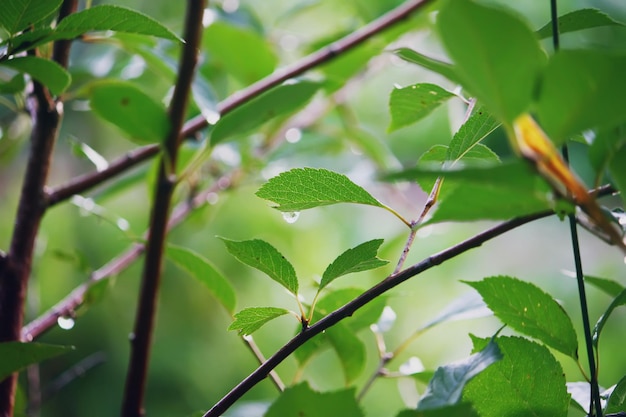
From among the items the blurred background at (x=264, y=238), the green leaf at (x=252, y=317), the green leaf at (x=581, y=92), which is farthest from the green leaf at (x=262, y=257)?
the blurred background at (x=264, y=238)

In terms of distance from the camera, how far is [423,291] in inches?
36.7

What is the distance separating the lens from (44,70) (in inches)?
11.0

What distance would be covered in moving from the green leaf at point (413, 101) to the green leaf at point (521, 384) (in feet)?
0.36

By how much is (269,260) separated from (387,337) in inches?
28.0

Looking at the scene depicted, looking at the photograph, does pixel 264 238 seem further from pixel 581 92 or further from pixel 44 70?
pixel 581 92

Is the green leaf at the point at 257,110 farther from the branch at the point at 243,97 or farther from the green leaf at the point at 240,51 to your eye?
the green leaf at the point at 240,51

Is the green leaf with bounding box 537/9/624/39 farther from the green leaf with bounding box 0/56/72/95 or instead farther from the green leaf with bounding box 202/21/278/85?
the green leaf with bounding box 202/21/278/85

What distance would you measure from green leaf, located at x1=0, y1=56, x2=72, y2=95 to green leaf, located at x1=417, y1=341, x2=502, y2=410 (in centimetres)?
22

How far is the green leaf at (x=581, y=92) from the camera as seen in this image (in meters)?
0.15

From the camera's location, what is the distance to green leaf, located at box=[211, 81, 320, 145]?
0.36m

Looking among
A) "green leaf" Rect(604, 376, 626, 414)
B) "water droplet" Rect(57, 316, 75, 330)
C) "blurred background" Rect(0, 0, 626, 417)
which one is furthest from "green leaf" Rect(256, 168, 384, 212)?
"blurred background" Rect(0, 0, 626, 417)

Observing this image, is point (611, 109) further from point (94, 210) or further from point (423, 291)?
point (423, 291)

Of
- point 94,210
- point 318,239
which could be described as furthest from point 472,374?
point 318,239

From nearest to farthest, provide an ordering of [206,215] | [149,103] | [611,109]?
[611,109] < [149,103] < [206,215]
